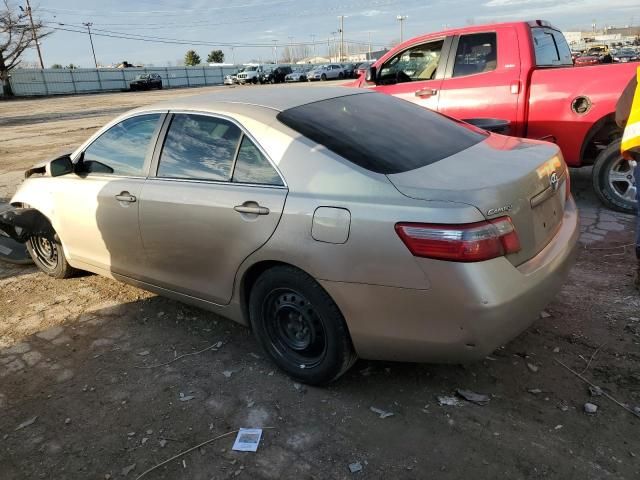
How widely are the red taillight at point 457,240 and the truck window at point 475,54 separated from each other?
4381 mm

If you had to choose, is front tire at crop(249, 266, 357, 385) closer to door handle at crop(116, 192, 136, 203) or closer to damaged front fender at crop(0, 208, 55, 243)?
door handle at crop(116, 192, 136, 203)

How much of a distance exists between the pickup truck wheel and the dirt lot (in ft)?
5.94

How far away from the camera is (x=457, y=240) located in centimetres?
230

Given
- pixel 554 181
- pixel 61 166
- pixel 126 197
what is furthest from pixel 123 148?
pixel 554 181

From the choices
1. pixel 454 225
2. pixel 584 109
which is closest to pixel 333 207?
pixel 454 225

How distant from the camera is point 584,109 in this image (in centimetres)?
546

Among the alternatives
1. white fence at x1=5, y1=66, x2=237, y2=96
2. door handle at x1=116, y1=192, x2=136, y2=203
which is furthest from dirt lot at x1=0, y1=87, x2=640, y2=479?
white fence at x1=5, y1=66, x2=237, y2=96

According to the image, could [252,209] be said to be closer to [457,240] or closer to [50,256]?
[457,240]

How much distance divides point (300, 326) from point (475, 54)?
4.73 meters

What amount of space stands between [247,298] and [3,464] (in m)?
1.49

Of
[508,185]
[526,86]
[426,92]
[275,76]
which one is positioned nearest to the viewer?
[508,185]

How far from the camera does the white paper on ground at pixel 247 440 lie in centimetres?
257

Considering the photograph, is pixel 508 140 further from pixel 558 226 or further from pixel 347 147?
pixel 347 147

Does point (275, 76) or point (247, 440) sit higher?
point (275, 76)
